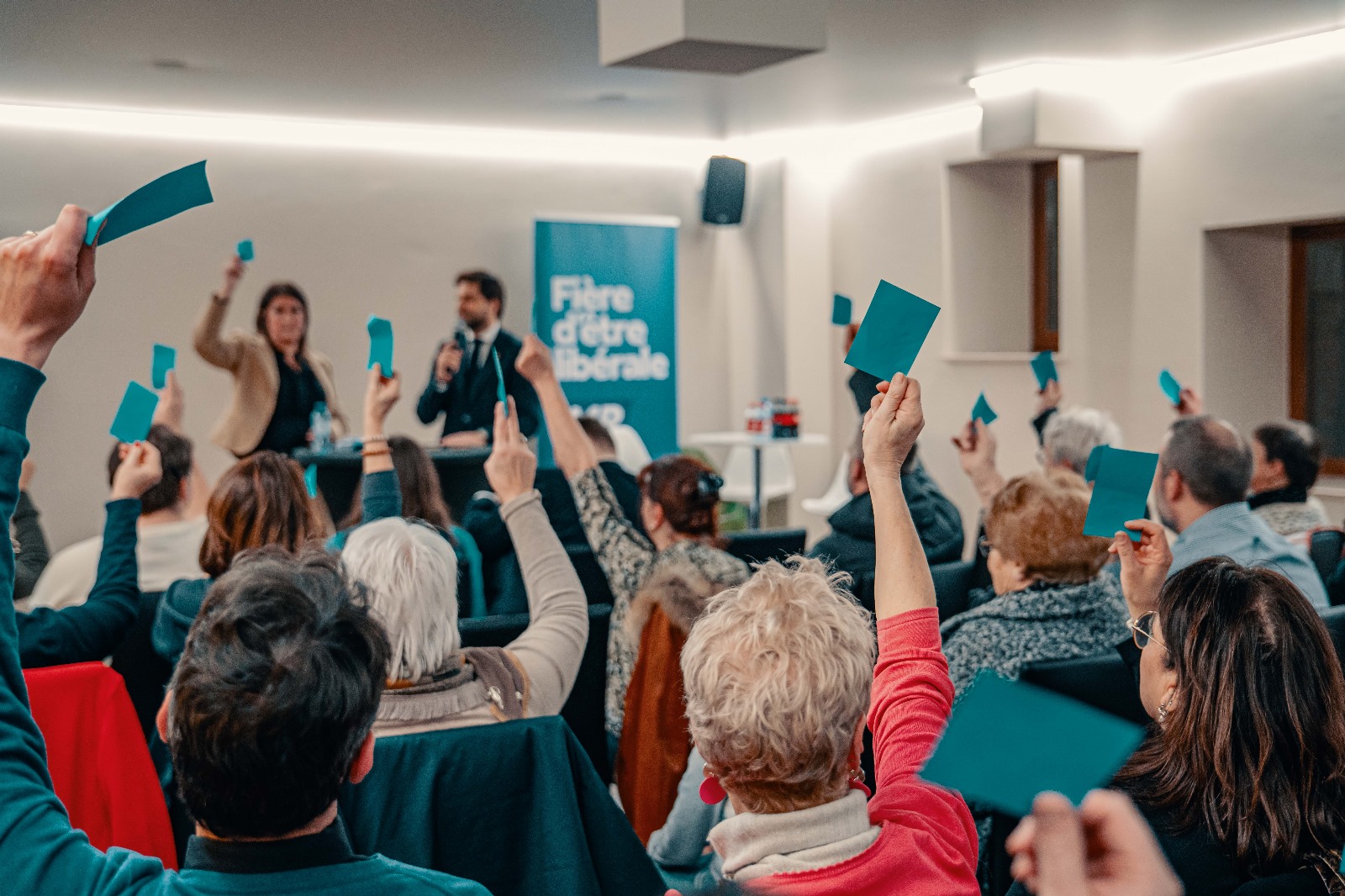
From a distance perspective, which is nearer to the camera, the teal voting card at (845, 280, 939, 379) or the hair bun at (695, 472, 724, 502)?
the teal voting card at (845, 280, 939, 379)

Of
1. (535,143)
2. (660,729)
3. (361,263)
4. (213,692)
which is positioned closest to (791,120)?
(535,143)

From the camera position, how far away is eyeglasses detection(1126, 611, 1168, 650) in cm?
162

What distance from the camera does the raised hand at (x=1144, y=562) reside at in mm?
2059

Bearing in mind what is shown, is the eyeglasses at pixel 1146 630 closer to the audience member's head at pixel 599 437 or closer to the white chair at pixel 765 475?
the audience member's head at pixel 599 437

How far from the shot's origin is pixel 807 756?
120 centimetres

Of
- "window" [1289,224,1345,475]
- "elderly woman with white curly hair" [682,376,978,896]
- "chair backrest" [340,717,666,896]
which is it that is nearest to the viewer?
"elderly woman with white curly hair" [682,376,978,896]

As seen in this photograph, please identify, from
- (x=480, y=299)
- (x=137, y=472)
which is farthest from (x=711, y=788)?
(x=480, y=299)

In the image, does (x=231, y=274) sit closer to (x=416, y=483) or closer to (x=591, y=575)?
(x=416, y=483)

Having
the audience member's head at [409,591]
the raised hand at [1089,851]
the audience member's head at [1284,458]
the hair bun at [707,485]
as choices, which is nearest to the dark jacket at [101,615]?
the audience member's head at [409,591]

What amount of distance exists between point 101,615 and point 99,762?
0.25 meters

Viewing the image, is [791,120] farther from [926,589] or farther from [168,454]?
[926,589]

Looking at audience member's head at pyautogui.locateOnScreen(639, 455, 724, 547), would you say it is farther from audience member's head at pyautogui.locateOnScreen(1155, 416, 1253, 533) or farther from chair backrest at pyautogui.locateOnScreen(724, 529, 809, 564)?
audience member's head at pyautogui.locateOnScreen(1155, 416, 1253, 533)

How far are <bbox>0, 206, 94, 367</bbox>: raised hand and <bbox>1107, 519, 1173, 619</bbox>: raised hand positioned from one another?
63.3 inches

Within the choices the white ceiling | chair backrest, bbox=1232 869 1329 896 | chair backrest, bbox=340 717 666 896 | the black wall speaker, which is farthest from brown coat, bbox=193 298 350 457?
chair backrest, bbox=1232 869 1329 896
